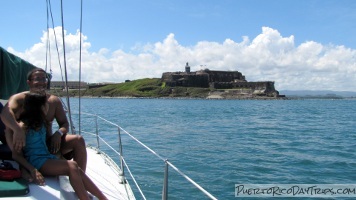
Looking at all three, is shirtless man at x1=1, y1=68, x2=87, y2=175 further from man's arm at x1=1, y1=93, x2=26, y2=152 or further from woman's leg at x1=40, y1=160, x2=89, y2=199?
woman's leg at x1=40, y1=160, x2=89, y2=199

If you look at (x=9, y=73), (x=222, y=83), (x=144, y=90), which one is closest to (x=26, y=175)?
(x=9, y=73)

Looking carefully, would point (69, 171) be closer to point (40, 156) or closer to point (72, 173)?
point (72, 173)

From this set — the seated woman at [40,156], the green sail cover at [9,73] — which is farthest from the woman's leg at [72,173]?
the green sail cover at [9,73]

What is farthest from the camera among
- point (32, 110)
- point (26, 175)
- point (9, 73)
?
point (9, 73)

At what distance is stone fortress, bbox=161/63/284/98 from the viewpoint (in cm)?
14262

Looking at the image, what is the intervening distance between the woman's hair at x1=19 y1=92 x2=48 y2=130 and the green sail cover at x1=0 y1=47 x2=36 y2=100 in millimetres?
1686

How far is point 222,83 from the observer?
15038 cm

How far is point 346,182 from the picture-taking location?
36.9ft

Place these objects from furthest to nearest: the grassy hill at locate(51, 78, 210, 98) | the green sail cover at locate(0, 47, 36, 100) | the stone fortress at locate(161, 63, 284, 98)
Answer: the grassy hill at locate(51, 78, 210, 98) < the stone fortress at locate(161, 63, 284, 98) < the green sail cover at locate(0, 47, 36, 100)

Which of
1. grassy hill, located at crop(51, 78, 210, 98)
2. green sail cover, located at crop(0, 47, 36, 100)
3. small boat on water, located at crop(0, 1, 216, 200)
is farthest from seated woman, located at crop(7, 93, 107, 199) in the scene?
grassy hill, located at crop(51, 78, 210, 98)

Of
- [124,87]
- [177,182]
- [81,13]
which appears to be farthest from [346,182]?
[124,87]

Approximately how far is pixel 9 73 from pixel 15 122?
186 centimetres

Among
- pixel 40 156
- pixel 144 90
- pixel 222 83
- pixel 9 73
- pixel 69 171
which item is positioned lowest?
pixel 69 171

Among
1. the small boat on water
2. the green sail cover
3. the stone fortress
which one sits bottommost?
the small boat on water
